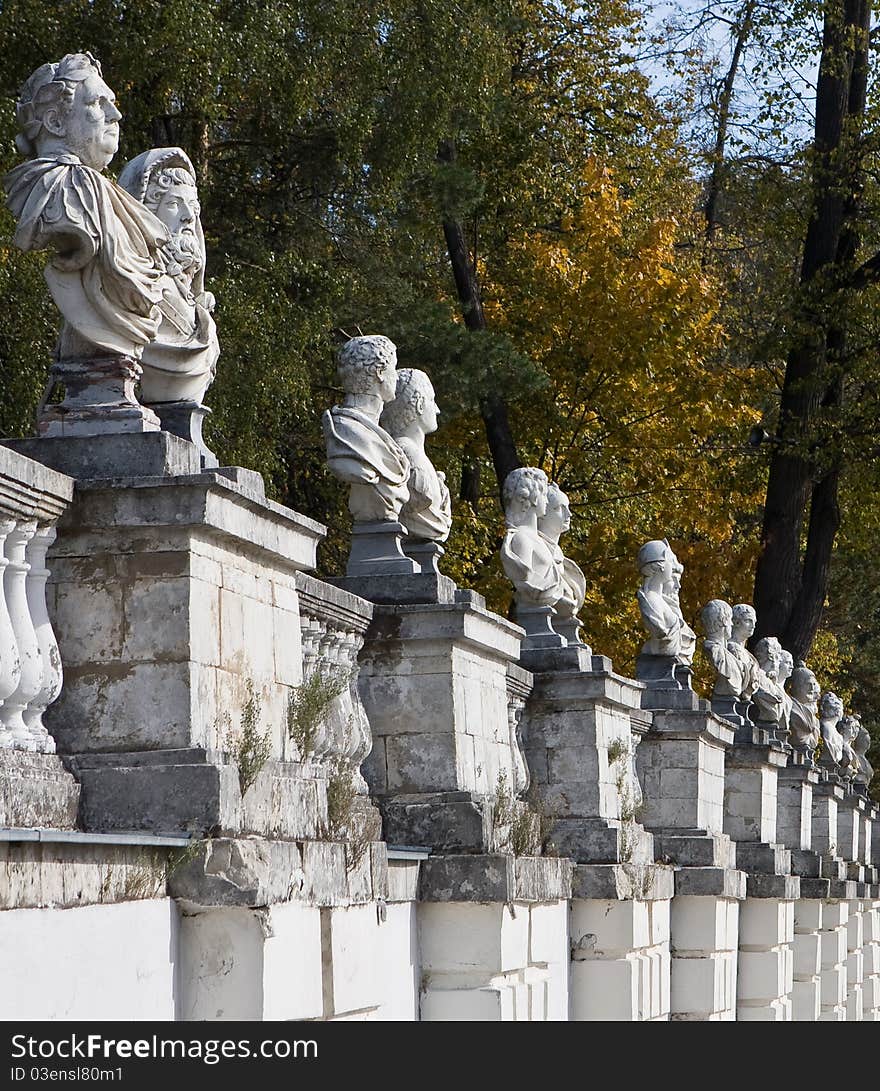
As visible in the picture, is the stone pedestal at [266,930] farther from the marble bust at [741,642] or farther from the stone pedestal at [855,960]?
the stone pedestal at [855,960]

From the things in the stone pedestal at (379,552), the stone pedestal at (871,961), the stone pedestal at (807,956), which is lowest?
the stone pedestal at (871,961)

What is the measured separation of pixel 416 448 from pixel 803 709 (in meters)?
14.8

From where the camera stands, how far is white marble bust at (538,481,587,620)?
39.8 ft

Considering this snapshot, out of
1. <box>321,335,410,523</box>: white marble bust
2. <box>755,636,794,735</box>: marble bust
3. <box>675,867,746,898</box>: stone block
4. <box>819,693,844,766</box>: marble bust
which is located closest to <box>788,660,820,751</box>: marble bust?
<box>755,636,794,735</box>: marble bust

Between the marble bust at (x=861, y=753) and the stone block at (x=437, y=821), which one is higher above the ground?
the stone block at (x=437, y=821)

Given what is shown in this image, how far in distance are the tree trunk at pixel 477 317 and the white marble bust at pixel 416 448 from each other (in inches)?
522

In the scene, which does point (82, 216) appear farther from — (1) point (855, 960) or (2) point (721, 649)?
(1) point (855, 960)

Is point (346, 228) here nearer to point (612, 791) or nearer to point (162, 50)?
point (162, 50)

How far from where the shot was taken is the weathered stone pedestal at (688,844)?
14.6m

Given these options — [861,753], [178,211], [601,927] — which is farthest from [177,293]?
[861,753]

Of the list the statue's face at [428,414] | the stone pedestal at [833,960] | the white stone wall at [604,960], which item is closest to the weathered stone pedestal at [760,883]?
the stone pedestal at [833,960]

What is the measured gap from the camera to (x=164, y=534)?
20.8ft

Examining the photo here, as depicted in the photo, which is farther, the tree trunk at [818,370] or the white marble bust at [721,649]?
the tree trunk at [818,370]

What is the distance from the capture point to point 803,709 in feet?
78.0
